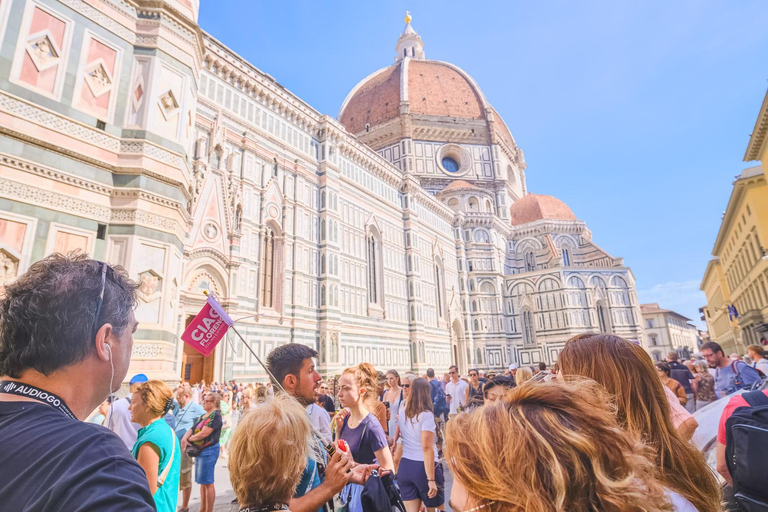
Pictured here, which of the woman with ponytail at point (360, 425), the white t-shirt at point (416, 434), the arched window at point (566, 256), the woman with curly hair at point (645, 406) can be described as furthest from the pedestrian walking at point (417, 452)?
the arched window at point (566, 256)

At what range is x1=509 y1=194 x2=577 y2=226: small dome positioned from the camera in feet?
142

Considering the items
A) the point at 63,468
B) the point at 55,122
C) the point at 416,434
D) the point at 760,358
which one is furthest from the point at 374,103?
the point at 63,468

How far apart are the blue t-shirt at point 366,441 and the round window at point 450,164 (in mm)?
42214

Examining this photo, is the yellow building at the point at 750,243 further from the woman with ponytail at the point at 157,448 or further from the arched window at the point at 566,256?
the woman with ponytail at the point at 157,448

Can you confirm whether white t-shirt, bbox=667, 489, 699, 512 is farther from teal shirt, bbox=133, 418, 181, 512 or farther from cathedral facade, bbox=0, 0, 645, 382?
cathedral facade, bbox=0, 0, 645, 382

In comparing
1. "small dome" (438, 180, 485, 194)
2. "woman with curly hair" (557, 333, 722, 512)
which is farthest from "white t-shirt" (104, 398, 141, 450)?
"small dome" (438, 180, 485, 194)

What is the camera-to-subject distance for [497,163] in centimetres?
4419

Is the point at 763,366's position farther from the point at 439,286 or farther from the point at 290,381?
the point at 439,286

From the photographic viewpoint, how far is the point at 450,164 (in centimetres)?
4428

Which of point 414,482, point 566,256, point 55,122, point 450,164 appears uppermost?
point 450,164

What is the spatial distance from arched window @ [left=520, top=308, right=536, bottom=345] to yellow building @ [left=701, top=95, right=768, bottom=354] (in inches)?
559

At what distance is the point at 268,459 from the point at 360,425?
4.92 ft

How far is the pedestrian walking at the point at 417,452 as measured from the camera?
4043mm

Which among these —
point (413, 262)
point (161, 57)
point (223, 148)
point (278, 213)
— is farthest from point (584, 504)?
point (413, 262)
